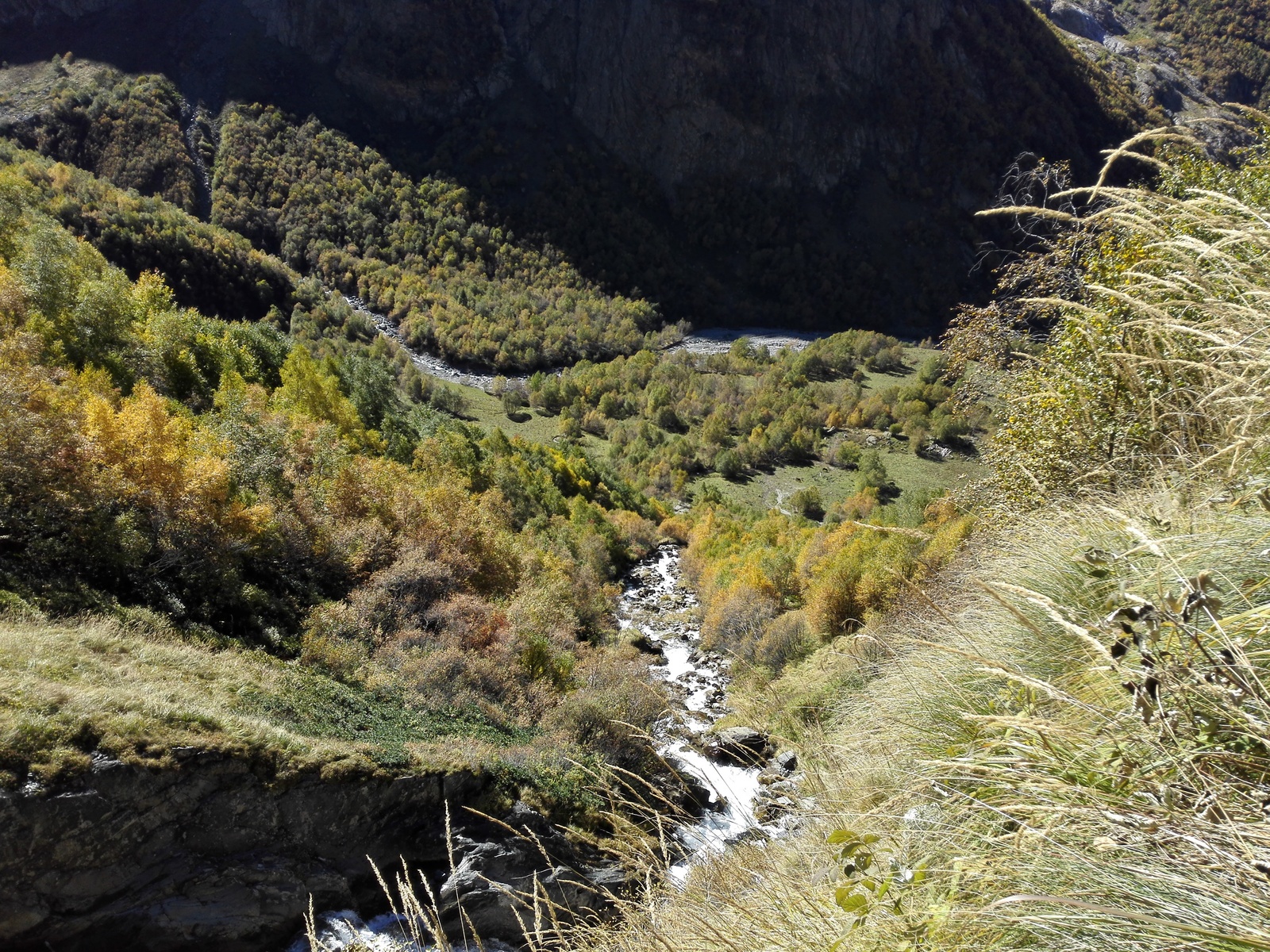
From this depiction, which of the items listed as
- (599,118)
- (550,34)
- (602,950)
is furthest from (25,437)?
(550,34)

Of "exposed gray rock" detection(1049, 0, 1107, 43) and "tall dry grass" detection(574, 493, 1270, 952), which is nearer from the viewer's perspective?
"tall dry grass" detection(574, 493, 1270, 952)

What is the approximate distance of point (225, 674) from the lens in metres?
11.8

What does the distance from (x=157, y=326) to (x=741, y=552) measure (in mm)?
31893

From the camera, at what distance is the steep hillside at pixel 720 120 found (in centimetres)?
12950

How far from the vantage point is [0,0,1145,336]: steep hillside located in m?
130

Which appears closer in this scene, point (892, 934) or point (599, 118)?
point (892, 934)

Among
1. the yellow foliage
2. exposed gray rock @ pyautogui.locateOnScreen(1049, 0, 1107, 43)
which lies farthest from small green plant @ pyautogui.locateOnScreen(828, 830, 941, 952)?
exposed gray rock @ pyautogui.locateOnScreen(1049, 0, 1107, 43)

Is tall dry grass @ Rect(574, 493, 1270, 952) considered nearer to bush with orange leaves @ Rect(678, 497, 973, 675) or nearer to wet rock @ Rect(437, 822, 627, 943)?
bush with orange leaves @ Rect(678, 497, 973, 675)

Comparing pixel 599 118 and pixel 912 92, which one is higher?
pixel 912 92

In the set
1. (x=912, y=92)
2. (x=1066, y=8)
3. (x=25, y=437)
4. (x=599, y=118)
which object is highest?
(x=1066, y=8)

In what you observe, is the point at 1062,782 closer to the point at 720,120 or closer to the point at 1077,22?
the point at 720,120

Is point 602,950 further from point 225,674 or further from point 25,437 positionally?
point 25,437

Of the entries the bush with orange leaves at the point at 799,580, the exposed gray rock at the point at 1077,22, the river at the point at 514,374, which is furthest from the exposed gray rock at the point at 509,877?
the exposed gray rock at the point at 1077,22

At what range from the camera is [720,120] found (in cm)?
15000
